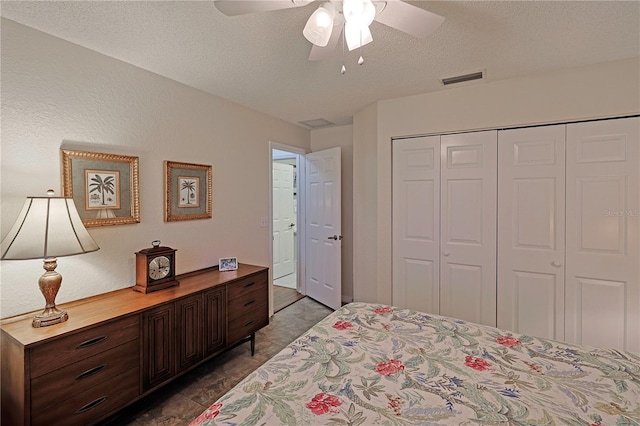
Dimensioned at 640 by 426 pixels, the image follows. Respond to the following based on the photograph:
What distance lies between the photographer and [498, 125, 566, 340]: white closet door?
244 centimetres

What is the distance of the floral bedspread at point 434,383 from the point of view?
1.02 metres

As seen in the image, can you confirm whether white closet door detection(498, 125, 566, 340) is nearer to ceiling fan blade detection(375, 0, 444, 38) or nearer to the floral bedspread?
the floral bedspread

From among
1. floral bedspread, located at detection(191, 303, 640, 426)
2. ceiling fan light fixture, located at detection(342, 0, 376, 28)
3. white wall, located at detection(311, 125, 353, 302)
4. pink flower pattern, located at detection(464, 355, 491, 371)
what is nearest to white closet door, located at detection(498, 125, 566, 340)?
floral bedspread, located at detection(191, 303, 640, 426)

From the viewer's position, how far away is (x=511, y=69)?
7.67ft

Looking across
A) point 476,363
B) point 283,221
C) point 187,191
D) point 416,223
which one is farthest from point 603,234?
point 283,221

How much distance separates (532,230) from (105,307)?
124 inches

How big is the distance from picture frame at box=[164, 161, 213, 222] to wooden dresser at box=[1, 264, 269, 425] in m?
0.55

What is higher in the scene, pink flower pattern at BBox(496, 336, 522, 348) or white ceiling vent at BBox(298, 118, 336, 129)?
white ceiling vent at BBox(298, 118, 336, 129)

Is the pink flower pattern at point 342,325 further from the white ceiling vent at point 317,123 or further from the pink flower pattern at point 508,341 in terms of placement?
the white ceiling vent at point 317,123

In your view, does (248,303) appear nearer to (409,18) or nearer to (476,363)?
(476,363)

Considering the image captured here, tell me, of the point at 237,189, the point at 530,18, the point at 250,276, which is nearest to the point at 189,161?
the point at 237,189

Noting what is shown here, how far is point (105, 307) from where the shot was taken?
187cm

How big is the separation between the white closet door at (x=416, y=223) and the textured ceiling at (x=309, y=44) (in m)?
0.61

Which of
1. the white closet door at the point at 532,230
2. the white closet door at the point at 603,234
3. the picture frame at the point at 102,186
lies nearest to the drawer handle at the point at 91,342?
the picture frame at the point at 102,186
